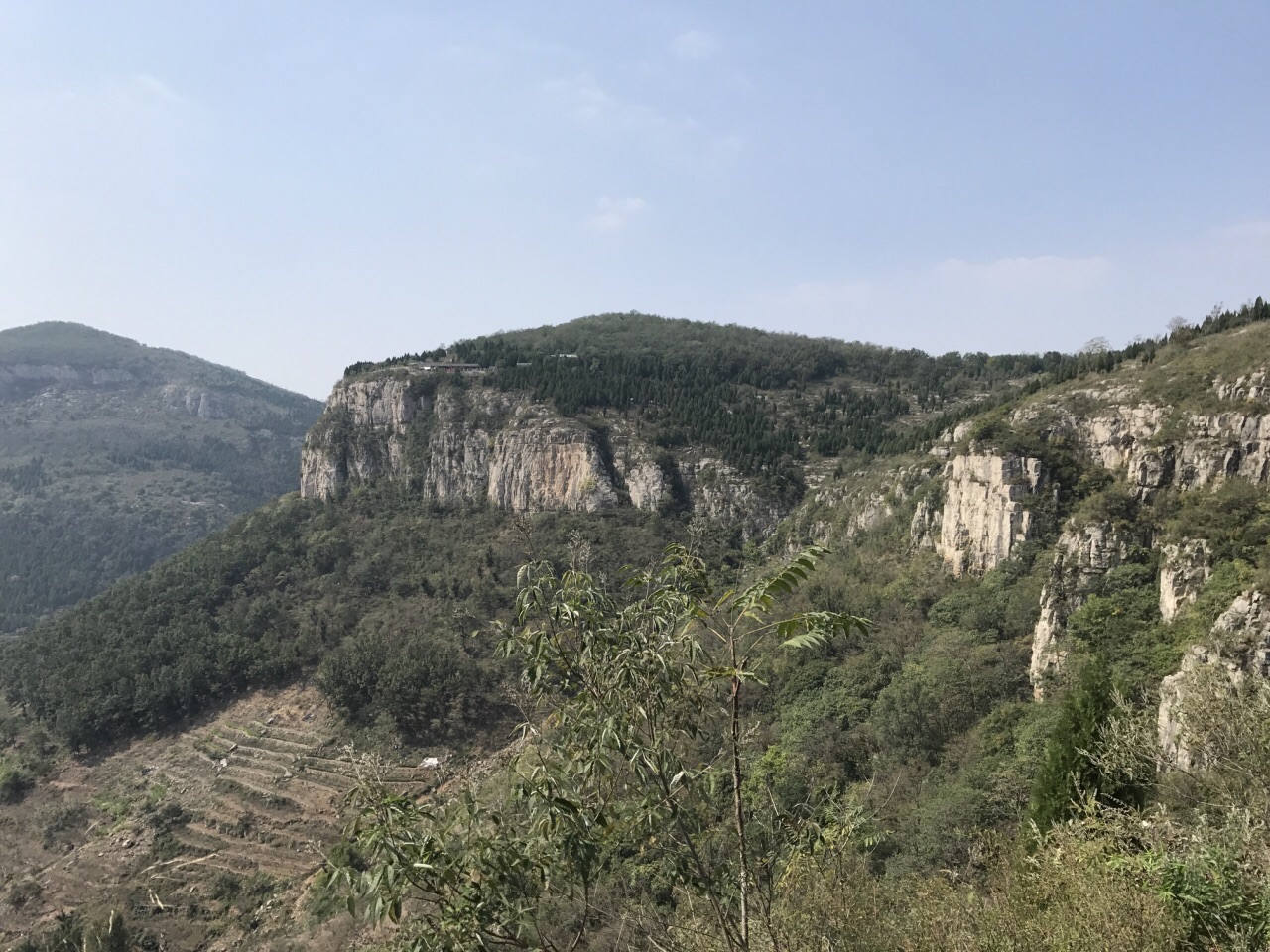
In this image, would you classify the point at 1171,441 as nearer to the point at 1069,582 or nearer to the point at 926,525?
the point at 1069,582

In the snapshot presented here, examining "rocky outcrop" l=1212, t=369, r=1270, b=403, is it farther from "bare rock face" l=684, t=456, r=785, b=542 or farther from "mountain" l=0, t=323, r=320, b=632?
"mountain" l=0, t=323, r=320, b=632

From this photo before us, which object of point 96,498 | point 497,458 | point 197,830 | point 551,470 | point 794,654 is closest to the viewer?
point 794,654

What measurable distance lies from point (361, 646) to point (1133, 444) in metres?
56.8

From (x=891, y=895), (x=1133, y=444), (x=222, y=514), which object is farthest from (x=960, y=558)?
(x=222, y=514)

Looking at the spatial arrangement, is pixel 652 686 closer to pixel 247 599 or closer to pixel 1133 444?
→ pixel 1133 444

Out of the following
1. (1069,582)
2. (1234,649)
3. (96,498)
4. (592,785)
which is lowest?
(96,498)

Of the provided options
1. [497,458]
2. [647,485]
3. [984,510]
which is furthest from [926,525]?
[497,458]

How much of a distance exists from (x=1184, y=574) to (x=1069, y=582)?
439 centimetres

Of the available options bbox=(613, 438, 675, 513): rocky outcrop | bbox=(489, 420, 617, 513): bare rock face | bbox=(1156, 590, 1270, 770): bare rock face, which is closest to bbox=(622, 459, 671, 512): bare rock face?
bbox=(613, 438, 675, 513): rocky outcrop

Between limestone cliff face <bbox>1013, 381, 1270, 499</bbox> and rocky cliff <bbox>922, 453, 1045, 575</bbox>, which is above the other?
limestone cliff face <bbox>1013, 381, 1270, 499</bbox>

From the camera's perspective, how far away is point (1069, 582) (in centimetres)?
3014

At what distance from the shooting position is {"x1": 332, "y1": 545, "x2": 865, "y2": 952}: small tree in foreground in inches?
180

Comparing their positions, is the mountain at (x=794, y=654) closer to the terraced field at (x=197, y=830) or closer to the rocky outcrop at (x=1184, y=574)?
the rocky outcrop at (x=1184, y=574)

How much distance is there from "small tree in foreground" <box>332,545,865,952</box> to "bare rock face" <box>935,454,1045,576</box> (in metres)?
35.2
